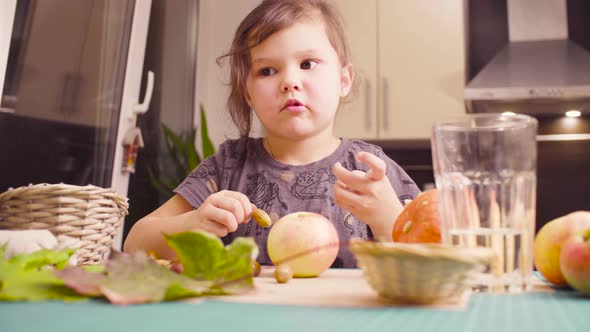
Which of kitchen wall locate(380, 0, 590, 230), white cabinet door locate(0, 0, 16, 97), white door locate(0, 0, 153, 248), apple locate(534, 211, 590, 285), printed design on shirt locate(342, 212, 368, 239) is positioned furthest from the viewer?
kitchen wall locate(380, 0, 590, 230)

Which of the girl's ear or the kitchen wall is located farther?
A: the kitchen wall

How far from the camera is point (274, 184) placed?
1.25 m

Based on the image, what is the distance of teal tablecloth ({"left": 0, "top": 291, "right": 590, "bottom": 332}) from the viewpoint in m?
0.34

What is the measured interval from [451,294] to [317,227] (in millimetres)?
298

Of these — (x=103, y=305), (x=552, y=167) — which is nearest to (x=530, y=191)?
(x=103, y=305)

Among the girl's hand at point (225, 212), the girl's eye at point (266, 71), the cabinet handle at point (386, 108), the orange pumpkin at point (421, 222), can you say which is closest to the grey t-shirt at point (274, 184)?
the girl's eye at point (266, 71)

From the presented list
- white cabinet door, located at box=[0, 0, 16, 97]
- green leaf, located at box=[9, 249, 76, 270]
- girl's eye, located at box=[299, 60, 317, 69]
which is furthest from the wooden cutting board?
white cabinet door, located at box=[0, 0, 16, 97]

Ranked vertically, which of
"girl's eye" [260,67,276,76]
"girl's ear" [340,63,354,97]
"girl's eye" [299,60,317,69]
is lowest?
"girl's eye" [260,67,276,76]

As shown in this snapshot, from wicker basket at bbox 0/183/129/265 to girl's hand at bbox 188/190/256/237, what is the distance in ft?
1.07

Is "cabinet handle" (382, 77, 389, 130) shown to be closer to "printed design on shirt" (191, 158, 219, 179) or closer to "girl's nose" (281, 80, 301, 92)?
"printed design on shirt" (191, 158, 219, 179)

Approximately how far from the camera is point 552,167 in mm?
2688

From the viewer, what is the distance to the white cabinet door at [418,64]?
8.35 ft

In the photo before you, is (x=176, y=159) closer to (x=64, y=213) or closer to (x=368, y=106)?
(x=368, y=106)

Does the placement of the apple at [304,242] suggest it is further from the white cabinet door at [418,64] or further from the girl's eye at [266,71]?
the white cabinet door at [418,64]
